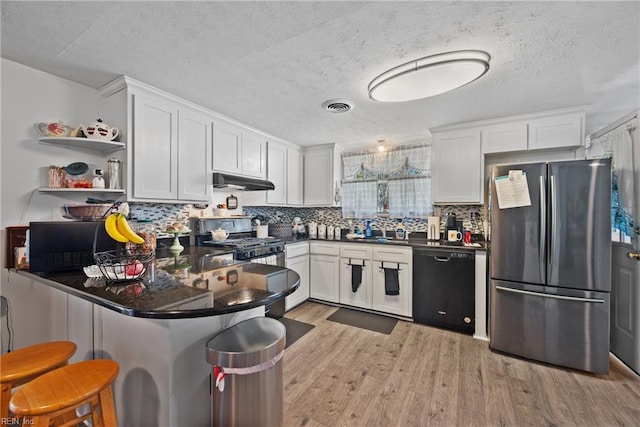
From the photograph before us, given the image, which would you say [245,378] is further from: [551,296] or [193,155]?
[551,296]

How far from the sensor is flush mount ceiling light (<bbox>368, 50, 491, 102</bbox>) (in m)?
1.61

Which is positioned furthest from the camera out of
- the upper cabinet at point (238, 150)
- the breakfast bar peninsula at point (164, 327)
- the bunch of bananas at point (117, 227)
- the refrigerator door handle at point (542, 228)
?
the upper cabinet at point (238, 150)

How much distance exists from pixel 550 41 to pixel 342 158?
2.73 m

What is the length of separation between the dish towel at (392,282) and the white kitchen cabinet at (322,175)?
51.3 inches

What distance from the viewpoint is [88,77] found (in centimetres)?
195

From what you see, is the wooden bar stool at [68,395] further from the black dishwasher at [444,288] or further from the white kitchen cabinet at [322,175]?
the white kitchen cabinet at [322,175]

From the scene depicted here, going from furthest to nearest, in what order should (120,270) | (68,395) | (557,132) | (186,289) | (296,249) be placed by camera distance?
(296,249) < (557,132) < (120,270) < (186,289) < (68,395)

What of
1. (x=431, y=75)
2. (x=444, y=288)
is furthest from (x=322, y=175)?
(x=431, y=75)

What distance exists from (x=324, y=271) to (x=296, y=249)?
0.52 meters

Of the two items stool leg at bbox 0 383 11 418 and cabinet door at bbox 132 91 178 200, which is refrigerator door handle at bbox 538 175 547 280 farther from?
stool leg at bbox 0 383 11 418

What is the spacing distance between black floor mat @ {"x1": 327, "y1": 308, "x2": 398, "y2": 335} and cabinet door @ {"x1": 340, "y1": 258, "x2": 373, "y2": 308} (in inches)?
4.8

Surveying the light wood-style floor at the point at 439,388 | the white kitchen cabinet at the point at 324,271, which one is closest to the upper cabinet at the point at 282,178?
the white kitchen cabinet at the point at 324,271

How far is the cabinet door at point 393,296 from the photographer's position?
2994 mm

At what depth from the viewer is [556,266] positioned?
2.12 metres
